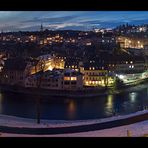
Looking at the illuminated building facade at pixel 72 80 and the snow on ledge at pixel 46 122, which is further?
the illuminated building facade at pixel 72 80

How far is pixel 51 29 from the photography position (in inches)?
171

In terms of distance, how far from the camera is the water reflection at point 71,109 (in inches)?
168

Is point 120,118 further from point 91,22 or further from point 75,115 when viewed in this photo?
point 91,22

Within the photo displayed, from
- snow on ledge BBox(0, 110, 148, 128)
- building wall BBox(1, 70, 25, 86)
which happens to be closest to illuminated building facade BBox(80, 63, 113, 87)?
snow on ledge BBox(0, 110, 148, 128)

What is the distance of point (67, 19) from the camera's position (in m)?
4.14

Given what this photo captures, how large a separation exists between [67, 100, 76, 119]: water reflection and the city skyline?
0.78 metres

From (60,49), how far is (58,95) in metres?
0.48

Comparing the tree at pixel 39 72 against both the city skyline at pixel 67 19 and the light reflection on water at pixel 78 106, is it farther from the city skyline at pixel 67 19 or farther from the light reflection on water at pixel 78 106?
the city skyline at pixel 67 19

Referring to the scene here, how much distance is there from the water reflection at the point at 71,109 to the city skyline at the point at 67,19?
0.78 meters

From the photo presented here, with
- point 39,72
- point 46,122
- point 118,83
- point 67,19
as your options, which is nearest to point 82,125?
point 46,122

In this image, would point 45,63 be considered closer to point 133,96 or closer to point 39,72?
point 39,72

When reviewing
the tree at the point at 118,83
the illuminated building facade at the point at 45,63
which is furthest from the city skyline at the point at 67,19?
the tree at the point at 118,83
